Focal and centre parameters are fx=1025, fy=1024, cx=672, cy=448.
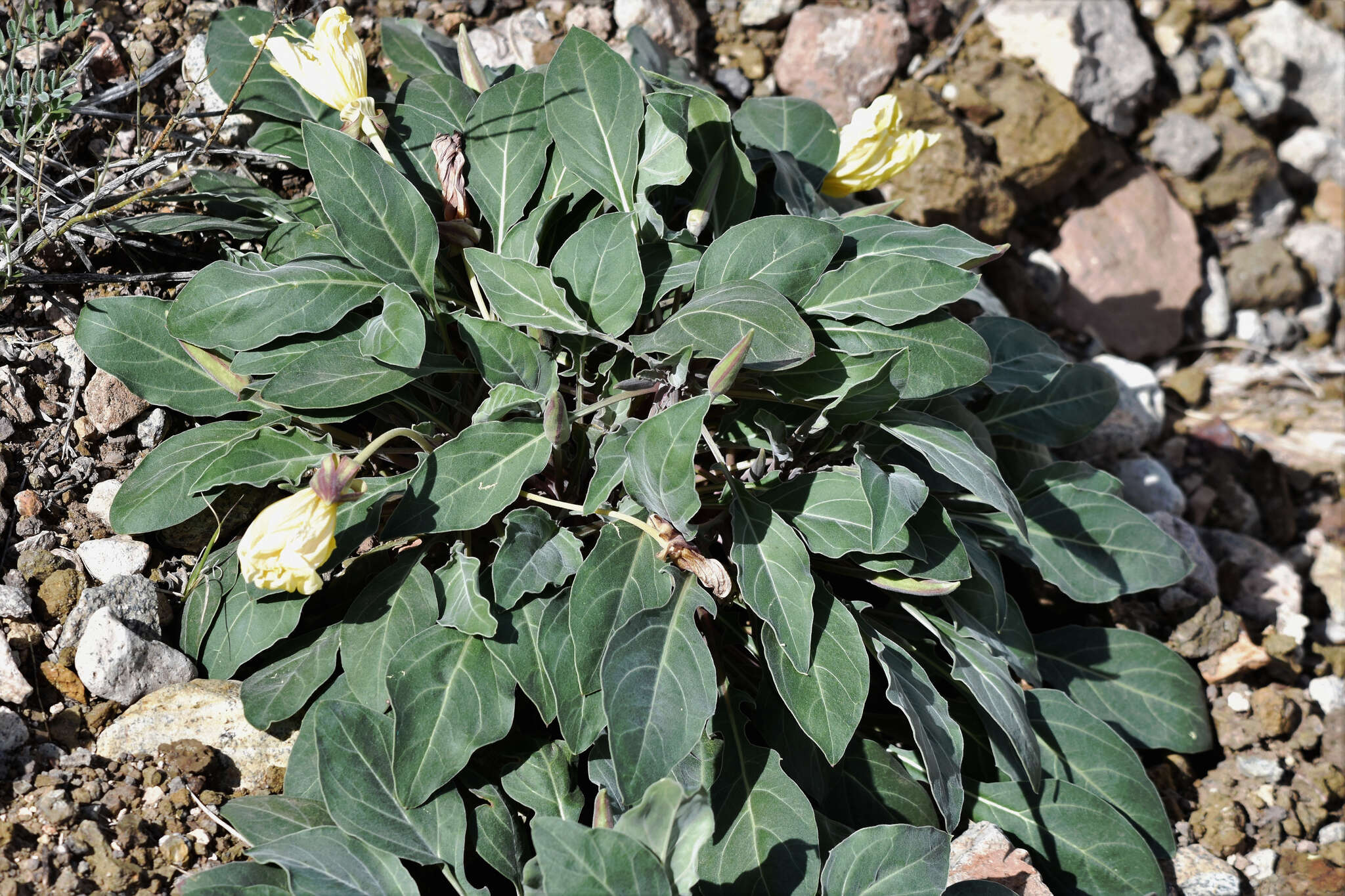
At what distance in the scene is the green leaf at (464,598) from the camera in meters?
1.92

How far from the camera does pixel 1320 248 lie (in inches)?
178

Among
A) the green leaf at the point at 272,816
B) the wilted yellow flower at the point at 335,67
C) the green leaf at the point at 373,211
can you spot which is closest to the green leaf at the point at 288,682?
the green leaf at the point at 272,816

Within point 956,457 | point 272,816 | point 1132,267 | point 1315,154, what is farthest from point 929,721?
point 1315,154

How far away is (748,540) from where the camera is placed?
1990 millimetres

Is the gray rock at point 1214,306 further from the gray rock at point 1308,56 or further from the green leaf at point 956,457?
the green leaf at point 956,457

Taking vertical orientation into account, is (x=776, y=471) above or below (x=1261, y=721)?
above

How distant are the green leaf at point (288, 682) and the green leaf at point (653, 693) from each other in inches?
26.4

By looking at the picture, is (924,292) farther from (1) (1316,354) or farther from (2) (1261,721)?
(1) (1316,354)

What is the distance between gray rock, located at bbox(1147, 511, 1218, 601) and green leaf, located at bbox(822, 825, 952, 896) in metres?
1.54

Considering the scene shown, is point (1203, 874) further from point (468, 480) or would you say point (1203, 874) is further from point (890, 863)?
point (468, 480)

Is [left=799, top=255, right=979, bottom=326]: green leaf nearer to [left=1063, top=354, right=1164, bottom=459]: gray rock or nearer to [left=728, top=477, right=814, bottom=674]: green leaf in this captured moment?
[left=728, top=477, right=814, bottom=674]: green leaf

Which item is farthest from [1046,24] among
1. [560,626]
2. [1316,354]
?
[560,626]

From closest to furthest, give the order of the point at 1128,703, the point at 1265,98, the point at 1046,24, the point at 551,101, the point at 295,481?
the point at 295,481
the point at 551,101
the point at 1128,703
the point at 1046,24
the point at 1265,98

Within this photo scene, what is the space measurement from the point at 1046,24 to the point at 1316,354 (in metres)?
1.92
